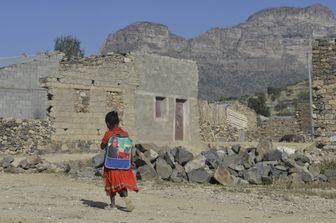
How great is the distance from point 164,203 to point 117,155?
144 cm

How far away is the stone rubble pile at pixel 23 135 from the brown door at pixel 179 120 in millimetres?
6955

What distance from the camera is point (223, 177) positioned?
11930 mm

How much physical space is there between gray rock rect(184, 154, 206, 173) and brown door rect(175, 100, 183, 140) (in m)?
12.6

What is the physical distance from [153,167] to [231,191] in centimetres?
249

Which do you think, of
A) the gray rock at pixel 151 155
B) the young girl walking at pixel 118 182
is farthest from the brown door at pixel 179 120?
the young girl walking at pixel 118 182

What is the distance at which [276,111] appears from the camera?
2643 inches

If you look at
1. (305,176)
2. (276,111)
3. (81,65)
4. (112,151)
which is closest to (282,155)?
(305,176)

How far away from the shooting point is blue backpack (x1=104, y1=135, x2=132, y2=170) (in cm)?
796

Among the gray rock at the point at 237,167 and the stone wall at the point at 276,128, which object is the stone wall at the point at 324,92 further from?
the stone wall at the point at 276,128

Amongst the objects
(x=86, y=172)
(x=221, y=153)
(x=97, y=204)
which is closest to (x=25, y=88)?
(x=86, y=172)

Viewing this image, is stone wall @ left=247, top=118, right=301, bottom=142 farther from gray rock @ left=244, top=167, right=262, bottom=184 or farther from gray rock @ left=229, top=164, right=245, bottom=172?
gray rock @ left=244, top=167, right=262, bottom=184

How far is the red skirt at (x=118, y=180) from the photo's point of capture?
7.88 metres

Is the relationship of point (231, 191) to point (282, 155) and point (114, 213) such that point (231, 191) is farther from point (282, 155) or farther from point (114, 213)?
point (114, 213)

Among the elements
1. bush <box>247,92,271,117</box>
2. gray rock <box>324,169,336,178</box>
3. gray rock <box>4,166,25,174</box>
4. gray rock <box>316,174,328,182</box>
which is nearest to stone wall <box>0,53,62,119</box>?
gray rock <box>4,166,25,174</box>
